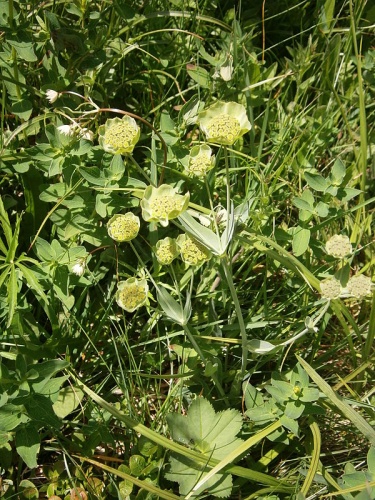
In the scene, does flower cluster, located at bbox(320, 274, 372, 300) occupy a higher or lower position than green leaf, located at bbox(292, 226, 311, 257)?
higher

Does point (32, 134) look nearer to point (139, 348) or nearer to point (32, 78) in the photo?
point (32, 78)

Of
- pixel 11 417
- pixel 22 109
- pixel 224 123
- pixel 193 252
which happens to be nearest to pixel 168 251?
pixel 193 252

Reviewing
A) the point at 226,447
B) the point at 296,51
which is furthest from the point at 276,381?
the point at 296,51

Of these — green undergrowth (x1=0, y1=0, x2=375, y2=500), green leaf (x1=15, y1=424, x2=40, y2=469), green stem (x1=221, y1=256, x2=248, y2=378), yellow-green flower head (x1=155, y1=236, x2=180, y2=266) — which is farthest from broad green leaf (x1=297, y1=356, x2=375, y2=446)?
green leaf (x1=15, y1=424, x2=40, y2=469)

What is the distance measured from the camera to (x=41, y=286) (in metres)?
1.71

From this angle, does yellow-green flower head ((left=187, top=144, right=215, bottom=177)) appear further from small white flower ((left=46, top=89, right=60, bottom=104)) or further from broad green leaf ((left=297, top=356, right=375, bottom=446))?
broad green leaf ((left=297, top=356, right=375, bottom=446))

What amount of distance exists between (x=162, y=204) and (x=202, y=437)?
0.63 metres

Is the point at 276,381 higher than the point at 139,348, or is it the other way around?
the point at 276,381

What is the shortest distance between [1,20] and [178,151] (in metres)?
0.64

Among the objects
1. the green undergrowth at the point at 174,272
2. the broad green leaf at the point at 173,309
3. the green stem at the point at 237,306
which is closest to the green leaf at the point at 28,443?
the green undergrowth at the point at 174,272

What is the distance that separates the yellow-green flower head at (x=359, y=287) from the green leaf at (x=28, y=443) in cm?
89

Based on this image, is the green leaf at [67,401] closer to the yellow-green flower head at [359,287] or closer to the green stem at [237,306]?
the green stem at [237,306]

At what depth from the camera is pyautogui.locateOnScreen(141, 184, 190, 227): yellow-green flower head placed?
1403 mm

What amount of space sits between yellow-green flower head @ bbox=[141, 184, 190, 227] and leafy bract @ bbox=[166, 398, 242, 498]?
19.8 inches
